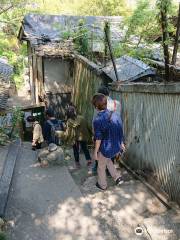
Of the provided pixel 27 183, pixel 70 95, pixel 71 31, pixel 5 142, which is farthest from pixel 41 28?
pixel 27 183

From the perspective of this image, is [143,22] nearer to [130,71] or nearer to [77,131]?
[130,71]

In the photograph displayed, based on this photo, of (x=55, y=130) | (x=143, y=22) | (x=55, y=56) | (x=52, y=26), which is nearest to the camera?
(x=143, y=22)

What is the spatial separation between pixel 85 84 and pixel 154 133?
19.8 ft

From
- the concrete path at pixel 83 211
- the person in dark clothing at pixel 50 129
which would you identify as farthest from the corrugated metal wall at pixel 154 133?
the person in dark clothing at pixel 50 129

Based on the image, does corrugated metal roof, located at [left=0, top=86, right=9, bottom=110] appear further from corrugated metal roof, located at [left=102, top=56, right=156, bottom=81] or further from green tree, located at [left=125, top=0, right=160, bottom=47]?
green tree, located at [left=125, top=0, right=160, bottom=47]

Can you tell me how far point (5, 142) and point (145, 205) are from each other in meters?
6.43

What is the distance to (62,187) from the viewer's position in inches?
289

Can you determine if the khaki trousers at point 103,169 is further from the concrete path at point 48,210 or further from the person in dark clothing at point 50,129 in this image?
the person in dark clothing at point 50,129

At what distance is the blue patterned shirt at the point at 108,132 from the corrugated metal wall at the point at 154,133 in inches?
25.0

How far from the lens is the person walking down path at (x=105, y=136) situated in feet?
20.6

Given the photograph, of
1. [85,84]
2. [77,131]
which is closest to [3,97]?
[85,84]

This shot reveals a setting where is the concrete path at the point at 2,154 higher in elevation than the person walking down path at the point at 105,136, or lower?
lower

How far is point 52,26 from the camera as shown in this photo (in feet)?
55.6

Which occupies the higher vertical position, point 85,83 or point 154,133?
point 85,83
